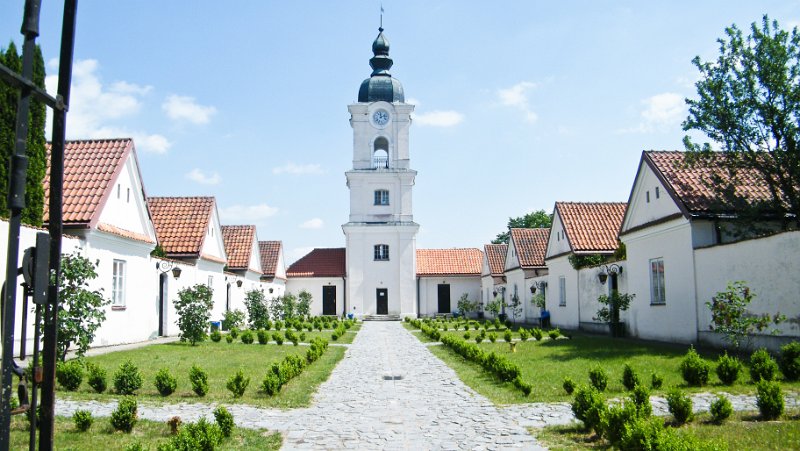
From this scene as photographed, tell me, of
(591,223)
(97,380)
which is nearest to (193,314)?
(97,380)

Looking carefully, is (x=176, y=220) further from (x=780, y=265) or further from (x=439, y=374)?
(x=780, y=265)

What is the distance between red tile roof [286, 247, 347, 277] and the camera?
5269 cm

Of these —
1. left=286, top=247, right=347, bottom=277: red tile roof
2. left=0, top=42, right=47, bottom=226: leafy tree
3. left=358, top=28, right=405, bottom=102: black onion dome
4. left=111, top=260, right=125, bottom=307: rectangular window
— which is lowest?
left=111, top=260, right=125, bottom=307: rectangular window

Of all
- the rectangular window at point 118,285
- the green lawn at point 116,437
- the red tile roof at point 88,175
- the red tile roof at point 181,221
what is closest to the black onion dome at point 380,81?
the red tile roof at point 181,221

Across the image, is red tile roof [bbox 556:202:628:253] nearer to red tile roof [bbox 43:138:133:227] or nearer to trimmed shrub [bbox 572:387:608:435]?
red tile roof [bbox 43:138:133:227]

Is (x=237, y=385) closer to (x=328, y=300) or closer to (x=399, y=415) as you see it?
(x=399, y=415)

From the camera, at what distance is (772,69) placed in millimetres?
Answer: 16484

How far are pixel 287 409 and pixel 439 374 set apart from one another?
5.24 m

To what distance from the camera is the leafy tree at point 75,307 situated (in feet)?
39.3

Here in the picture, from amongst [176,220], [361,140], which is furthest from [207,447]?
[361,140]

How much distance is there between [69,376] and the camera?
11094mm

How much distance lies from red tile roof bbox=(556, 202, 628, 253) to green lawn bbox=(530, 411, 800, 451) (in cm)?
Result: 1968

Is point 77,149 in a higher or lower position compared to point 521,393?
higher

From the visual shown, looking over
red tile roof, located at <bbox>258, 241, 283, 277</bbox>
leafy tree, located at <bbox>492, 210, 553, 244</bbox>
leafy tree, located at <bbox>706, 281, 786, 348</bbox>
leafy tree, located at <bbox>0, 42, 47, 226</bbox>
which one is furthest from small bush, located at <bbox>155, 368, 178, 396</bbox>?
leafy tree, located at <bbox>492, 210, 553, 244</bbox>
